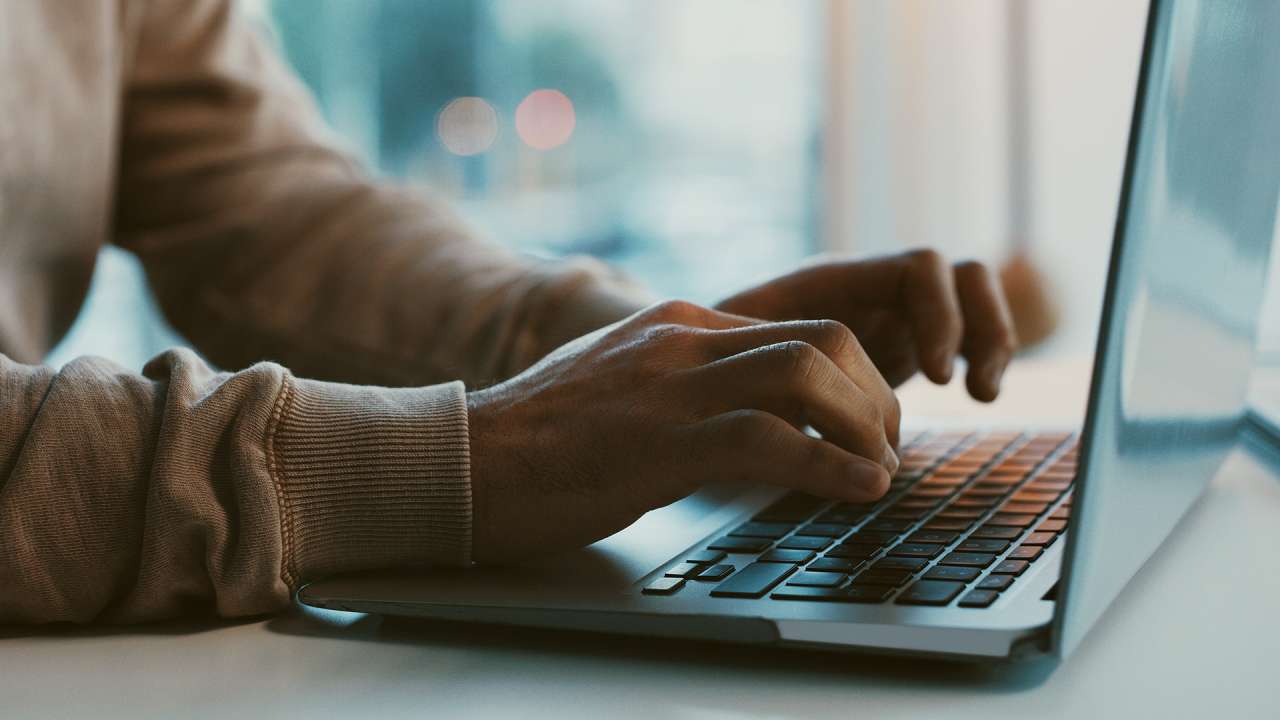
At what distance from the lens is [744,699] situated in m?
0.38

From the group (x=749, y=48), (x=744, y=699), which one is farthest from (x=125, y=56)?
(x=749, y=48)

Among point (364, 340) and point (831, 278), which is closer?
point (831, 278)

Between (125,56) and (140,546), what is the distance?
70 centimetres

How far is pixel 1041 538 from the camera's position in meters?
0.49

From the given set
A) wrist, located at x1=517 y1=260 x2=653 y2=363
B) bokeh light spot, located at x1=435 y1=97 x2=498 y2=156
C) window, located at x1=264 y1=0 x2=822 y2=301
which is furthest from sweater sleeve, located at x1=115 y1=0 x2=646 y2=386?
bokeh light spot, located at x1=435 y1=97 x2=498 y2=156

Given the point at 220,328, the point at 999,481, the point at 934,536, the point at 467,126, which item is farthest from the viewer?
the point at 467,126

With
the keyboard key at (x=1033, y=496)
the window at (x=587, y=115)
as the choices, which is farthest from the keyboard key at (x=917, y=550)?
the window at (x=587, y=115)

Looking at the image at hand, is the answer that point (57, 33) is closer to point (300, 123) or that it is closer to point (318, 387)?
point (300, 123)

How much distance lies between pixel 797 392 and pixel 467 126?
11.9 feet

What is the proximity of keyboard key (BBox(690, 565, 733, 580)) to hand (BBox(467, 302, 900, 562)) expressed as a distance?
0.10 feet

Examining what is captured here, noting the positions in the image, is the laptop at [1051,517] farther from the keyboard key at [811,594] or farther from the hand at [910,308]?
the hand at [910,308]

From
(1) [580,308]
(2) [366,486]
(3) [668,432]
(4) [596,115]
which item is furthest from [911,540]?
(4) [596,115]

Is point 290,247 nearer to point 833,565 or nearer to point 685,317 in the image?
point 685,317

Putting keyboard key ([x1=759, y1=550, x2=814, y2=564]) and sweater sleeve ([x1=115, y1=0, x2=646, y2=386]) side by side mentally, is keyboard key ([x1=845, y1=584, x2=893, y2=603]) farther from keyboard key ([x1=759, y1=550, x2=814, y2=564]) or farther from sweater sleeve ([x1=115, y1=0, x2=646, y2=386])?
sweater sleeve ([x1=115, y1=0, x2=646, y2=386])
